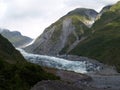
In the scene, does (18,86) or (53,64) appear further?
(53,64)

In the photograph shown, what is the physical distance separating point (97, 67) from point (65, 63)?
17.8 m

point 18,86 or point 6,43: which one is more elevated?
point 6,43

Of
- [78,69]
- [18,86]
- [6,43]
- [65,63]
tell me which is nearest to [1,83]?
[18,86]

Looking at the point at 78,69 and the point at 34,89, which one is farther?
the point at 78,69

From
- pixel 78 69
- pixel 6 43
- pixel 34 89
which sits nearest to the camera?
pixel 34 89

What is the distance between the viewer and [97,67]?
17525cm

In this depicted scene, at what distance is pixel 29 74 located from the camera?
147 ft

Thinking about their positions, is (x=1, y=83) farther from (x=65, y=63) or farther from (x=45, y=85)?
(x=65, y=63)

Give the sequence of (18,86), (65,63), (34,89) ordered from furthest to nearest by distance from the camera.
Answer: (65,63)
(18,86)
(34,89)

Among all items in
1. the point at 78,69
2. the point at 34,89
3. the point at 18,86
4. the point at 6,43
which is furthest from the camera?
the point at 78,69

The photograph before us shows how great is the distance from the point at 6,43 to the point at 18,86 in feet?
294

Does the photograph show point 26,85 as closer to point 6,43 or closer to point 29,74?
point 29,74

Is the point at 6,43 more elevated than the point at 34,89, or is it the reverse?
the point at 6,43

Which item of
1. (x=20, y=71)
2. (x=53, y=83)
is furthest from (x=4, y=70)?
(x=53, y=83)
